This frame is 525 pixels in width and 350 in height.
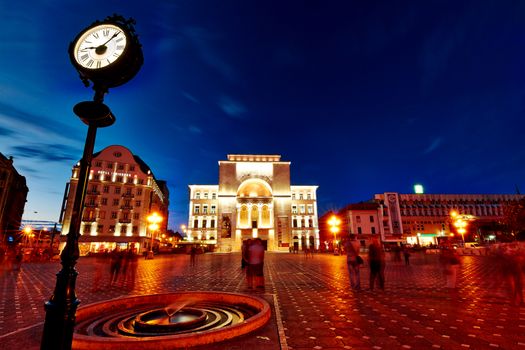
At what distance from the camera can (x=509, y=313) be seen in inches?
Result: 226

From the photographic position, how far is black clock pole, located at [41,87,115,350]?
2662 mm

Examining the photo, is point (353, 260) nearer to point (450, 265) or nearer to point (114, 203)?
point (450, 265)

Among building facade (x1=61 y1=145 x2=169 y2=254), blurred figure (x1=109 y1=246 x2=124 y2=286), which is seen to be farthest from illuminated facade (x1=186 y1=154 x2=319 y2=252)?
blurred figure (x1=109 y1=246 x2=124 y2=286)

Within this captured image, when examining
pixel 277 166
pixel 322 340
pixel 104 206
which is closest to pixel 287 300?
pixel 322 340

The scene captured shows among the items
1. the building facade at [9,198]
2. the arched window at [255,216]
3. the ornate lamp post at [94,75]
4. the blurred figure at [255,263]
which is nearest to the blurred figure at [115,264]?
the blurred figure at [255,263]

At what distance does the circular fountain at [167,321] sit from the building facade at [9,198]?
46.6 metres

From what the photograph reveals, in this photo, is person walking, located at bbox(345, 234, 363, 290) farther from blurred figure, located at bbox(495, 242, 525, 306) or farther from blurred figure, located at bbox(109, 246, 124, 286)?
blurred figure, located at bbox(109, 246, 124, 286)

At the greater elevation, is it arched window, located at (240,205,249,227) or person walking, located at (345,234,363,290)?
arched window, located at (240,205,249,227)

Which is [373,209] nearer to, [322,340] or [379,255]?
[379,255]

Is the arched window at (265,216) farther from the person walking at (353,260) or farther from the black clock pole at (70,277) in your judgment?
the black clock pole at (70,277)

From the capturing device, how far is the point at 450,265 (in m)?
8.85

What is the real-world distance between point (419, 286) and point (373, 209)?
5889cm

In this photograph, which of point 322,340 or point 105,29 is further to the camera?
point 322,340

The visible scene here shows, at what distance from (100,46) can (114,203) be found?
50.8m
